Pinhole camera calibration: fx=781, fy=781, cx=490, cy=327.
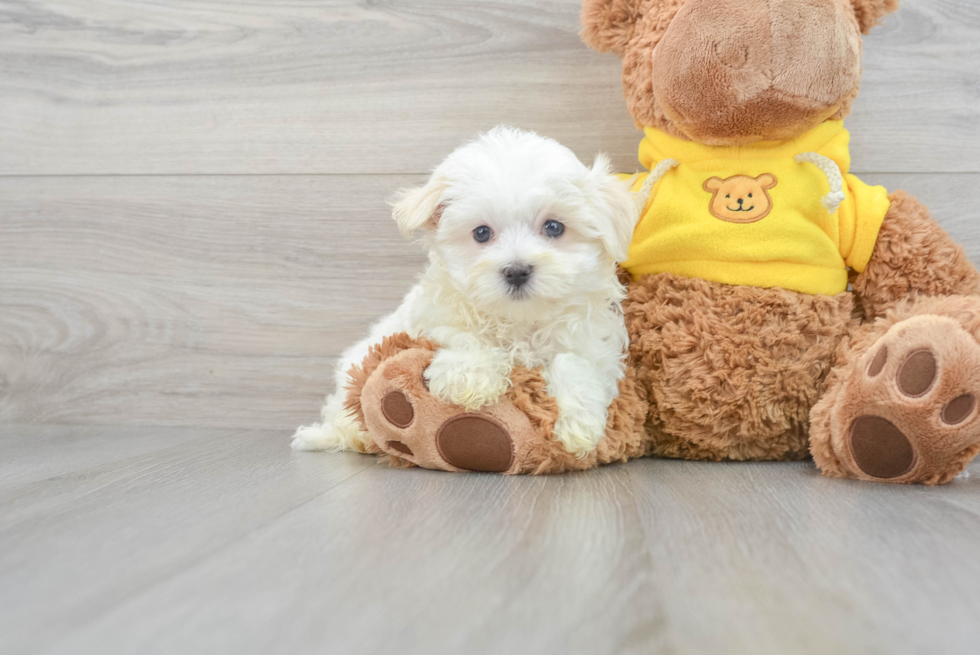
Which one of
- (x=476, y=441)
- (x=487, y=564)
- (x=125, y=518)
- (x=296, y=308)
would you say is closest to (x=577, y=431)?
(x=476, y=441)

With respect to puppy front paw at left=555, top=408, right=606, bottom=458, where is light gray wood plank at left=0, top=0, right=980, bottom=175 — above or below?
above

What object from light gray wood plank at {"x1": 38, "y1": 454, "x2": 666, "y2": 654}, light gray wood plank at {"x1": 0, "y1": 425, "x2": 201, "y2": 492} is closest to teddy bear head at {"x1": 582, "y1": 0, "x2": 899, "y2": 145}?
light gray wood plank at {"x1": 38, "y1": 454, "x2": 666, "y2": 654}

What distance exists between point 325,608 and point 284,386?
3.28ft

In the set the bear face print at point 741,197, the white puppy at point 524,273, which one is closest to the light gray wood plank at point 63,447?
the white puppy at point 524,273

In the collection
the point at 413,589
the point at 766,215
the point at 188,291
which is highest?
the point at 766,215

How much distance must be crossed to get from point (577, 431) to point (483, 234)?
277 millimetres

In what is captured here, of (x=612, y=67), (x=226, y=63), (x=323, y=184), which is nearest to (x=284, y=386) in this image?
(x=323, y=184)

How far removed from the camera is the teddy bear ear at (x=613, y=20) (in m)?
1.13

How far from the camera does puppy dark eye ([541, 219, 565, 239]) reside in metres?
1.00

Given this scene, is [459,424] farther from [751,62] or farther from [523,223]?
[751,62]

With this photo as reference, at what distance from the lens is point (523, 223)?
3.24ft

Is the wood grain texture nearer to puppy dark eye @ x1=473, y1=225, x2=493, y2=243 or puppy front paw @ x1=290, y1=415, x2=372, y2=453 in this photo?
puppy front paw @ x1=290, y1=415, x2=372, y2=453

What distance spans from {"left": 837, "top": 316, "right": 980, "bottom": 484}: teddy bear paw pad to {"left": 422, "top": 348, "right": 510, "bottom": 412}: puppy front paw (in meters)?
0.43

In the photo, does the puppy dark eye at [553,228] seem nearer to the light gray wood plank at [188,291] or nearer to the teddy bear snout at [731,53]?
the teddy bear snout at [731,53]
